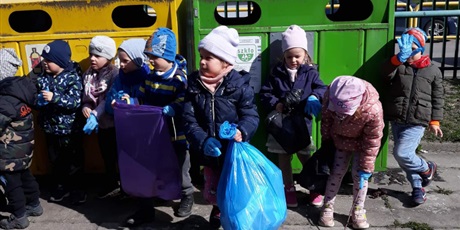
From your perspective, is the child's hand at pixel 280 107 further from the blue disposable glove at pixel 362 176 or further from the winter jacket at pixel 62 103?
the winter jacket at pixel 62 103

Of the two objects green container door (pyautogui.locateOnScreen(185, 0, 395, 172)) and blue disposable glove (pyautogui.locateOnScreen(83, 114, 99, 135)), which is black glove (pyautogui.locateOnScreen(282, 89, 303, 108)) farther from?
blue disposable glove (pyautogui.locateOnScreen(83, 114, 99, 135))

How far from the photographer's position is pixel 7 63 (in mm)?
3588

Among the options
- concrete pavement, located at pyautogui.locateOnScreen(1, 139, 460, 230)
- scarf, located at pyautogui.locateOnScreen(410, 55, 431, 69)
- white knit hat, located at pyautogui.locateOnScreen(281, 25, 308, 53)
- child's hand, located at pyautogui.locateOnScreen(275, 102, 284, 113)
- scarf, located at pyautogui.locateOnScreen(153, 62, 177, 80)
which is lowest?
concrete pavement, located at pyautogui.locateOnScreen(1, 139, 460, 230)

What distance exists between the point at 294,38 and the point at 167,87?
97 centimetres

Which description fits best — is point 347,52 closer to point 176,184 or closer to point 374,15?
point 374,15

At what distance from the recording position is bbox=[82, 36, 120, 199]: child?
12.3 feet

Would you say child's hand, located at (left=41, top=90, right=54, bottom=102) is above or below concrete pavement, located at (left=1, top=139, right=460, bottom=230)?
above

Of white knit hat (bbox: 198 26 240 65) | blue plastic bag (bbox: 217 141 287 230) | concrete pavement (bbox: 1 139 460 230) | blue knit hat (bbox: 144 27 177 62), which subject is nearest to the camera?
blue plastic bag (bbox: 217 141 287 230)

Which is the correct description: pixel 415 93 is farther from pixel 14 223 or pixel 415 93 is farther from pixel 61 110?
pixel 14 223

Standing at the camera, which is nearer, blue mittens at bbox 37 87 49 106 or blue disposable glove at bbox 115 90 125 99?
blue disposable glove at bbox 115 90 125 99

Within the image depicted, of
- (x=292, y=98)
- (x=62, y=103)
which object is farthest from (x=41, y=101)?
(x=292, y=98)

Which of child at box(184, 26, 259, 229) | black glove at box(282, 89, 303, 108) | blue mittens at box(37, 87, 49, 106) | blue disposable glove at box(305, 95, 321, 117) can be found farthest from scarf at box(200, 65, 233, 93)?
blue mittens at box(37, 87, 49, 106)

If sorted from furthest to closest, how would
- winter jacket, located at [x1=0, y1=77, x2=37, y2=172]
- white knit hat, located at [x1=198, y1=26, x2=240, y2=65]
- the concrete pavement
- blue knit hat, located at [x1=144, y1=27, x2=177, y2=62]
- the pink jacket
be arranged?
the concrete pavement
winter jacket, located at [x1=0, y1=77, x2=37, y2=172]
blue knit hat, located at [x1=144, y1=27, x2=177, y2=62]
the pink jacket
white knit hat, located at [x1=198, y1=26, x2=240, y2=65]

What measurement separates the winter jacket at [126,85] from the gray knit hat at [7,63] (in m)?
0.70
